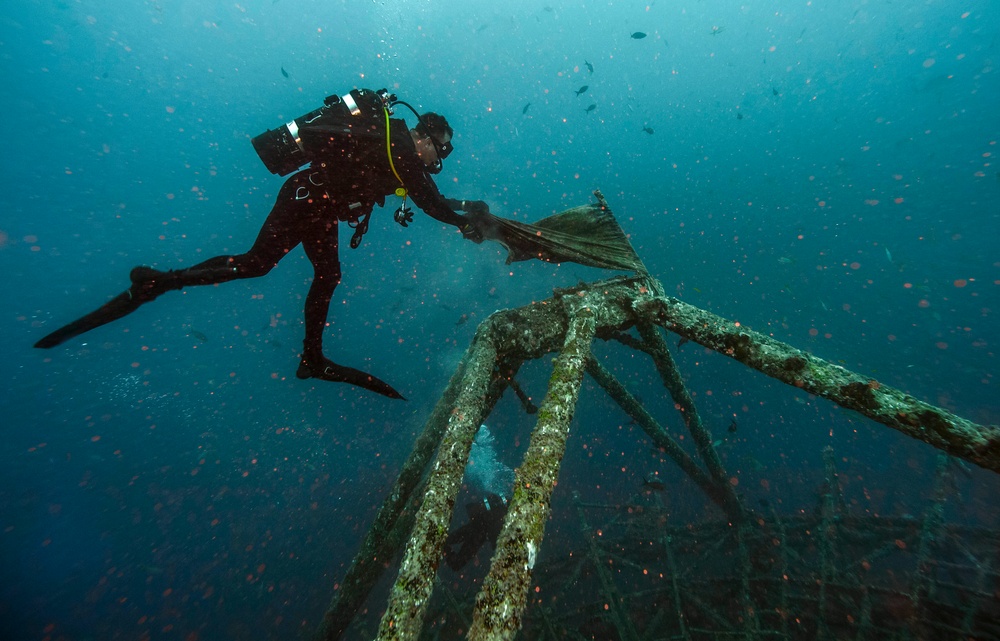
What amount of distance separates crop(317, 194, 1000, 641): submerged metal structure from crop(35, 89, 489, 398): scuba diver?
196cm

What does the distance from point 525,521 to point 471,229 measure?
360cm

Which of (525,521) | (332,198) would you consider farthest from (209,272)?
(525,521)

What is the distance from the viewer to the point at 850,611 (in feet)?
17.8

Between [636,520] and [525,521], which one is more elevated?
[525,521]

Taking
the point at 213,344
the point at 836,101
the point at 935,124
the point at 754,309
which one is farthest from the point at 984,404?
the point at 836,101

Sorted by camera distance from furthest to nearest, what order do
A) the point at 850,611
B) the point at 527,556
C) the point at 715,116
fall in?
1. the point at 715,116
2. the point at 850,611
3. the point at 527,556

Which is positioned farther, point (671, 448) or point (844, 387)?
point (671, 448)

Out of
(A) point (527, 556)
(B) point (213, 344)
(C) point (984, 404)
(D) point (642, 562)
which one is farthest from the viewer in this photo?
(B) point (213, 344)

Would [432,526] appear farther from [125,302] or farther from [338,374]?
[125,302]

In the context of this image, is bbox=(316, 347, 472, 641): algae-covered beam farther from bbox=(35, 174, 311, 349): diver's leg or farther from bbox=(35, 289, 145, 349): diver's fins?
bbox=(35, 289, 145, 349): diver's fins

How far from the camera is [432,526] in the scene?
218 cm

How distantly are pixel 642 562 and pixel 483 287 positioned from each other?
106ft

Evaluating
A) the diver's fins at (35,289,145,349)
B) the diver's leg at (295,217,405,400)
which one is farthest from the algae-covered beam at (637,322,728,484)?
the diver's fins at (35,289,145,349)

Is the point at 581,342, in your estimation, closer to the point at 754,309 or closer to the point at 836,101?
the point at 754,309
